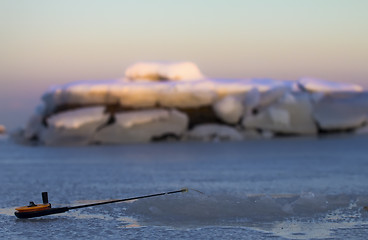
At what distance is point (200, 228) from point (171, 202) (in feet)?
3.19

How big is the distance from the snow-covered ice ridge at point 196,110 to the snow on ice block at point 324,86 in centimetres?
4

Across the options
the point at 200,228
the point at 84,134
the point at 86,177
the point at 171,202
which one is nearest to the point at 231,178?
the point at 86,177

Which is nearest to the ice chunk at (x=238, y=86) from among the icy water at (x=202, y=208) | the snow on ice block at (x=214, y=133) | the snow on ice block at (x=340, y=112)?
the snow on ice block at (x=214, y=133)

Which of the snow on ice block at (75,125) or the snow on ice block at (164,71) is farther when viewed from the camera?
the snow on ice block at (164,71)

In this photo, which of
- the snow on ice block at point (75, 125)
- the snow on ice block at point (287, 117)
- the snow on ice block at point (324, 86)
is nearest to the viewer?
the snow on ice block at point (75, 125)

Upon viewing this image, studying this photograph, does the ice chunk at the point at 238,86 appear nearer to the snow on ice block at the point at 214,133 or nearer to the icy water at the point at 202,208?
the snow on ice block at the point at 214,133

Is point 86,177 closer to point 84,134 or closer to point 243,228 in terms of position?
point 243,228

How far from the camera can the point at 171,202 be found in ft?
21.9

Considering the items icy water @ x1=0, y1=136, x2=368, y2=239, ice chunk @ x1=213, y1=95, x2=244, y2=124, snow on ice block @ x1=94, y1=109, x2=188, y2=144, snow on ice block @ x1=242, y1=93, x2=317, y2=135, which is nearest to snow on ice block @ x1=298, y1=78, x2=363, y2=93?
snow on ice block @ x1=242, y1=93, x2=317, y2=135

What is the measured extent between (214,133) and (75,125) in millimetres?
5660

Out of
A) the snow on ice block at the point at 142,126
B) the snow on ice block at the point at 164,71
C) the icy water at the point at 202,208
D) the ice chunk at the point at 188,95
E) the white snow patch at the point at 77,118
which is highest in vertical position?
the snow on ice block at the point at 164,71

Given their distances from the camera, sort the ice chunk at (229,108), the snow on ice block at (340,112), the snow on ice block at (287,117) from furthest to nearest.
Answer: the snow on ice block at (340,112) < the snow on ice block at (287,117) < the ice chunk at (229,108)

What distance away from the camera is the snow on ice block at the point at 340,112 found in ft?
86.1

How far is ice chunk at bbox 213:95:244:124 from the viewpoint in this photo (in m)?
25.2
